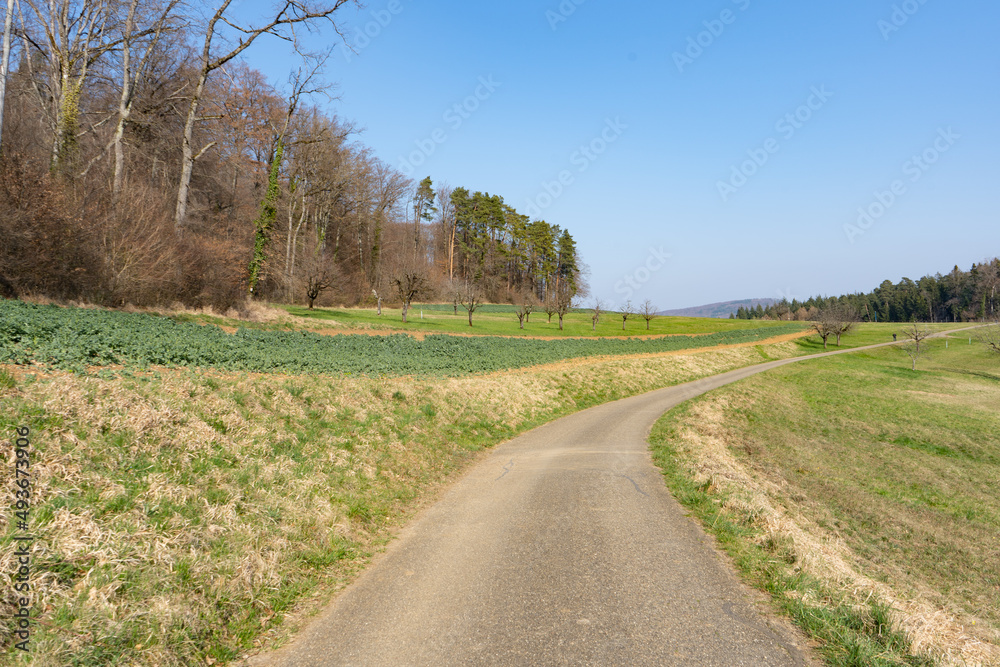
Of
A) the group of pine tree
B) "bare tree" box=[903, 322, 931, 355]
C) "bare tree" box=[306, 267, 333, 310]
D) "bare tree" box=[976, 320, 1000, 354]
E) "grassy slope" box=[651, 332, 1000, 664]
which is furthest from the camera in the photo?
the group of pine tree

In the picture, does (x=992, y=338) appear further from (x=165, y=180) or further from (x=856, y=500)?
(x=165, y=180)

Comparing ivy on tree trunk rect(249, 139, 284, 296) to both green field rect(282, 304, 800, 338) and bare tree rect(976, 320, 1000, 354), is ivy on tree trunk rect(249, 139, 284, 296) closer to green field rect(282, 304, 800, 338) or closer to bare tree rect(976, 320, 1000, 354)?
green field rect(282, 304, 800, 338)

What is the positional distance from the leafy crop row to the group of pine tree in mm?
114574

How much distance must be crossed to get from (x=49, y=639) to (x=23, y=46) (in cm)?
4264

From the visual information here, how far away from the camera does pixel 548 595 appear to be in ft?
17.5

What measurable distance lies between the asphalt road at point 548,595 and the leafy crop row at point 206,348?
726cm

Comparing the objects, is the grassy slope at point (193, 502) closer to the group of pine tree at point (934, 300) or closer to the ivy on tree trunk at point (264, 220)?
the ivy on tree trunk at point (264, 220)

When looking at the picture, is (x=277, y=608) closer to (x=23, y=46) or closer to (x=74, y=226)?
(x=74, y=226)

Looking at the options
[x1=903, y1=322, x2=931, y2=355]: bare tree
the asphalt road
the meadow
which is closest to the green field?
[x1=903, y1=322, x2=931, y2=355]: bare tree

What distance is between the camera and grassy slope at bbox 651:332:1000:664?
512 centimetres

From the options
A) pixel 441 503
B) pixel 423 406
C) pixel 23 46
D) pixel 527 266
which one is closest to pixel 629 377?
pixel 423 406

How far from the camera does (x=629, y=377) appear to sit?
3116 cm

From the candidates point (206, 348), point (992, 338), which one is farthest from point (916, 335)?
point (206, 348)

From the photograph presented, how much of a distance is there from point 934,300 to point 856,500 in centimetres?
17217
